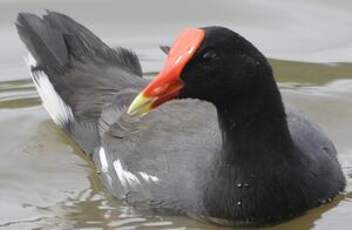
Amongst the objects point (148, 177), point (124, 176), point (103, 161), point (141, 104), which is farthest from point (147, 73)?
A: point (141, 104)

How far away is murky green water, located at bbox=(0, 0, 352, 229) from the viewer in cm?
738

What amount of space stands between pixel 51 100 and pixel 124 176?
1.49m

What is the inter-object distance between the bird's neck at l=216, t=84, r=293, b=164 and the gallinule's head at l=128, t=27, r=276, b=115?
0.39ft

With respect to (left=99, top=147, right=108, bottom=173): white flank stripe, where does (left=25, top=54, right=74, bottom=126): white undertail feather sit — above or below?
above

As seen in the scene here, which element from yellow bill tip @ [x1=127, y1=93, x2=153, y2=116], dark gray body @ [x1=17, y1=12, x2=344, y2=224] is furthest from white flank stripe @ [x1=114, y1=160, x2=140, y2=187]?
yellow bill tip @ [x1=127, y1=93, x2=153, y2=116]

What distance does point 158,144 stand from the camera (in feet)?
24.1

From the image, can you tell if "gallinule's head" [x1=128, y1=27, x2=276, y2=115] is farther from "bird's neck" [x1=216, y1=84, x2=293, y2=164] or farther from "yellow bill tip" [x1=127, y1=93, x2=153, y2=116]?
"bird's neck" [x1=216, y1=84, x2=293, y2=164]

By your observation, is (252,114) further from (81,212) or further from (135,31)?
(135,31)

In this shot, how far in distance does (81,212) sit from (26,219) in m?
0.35

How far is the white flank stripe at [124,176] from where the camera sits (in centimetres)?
736

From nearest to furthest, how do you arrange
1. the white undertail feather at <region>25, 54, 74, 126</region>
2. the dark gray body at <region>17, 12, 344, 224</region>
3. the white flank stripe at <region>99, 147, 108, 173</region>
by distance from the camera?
the dark gray body at <region>17, 12, 344, 224</region>, the white flank stripe at <region>99, 147, 108, 173</region>, the white undertail feather at <region>25, 54, 74, 126</region>

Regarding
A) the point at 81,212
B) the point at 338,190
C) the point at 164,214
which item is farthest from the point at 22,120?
the point at 338,190

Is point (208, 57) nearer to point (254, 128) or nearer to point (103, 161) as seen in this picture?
point (254, 128)

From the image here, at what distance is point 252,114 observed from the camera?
6793 millimetres
